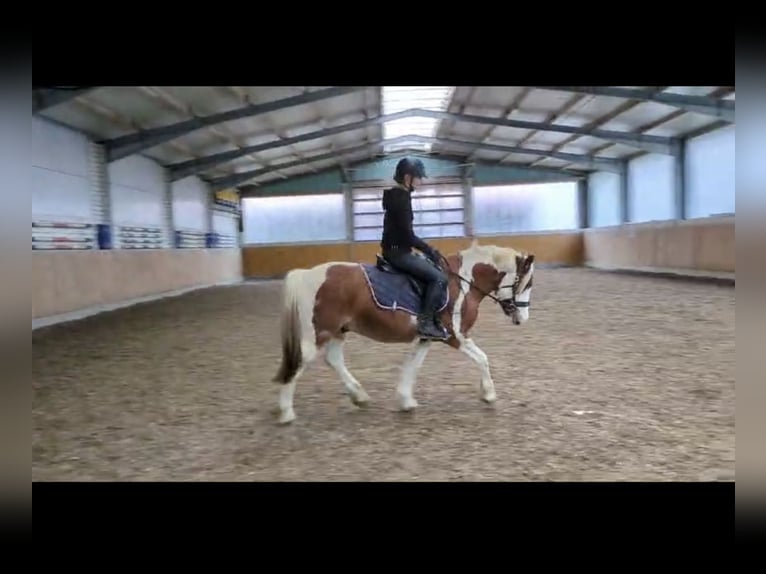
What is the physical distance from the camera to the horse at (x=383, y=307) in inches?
102

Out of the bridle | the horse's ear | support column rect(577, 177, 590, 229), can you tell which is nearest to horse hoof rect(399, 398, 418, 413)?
the bridle

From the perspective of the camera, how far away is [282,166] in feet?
11.8

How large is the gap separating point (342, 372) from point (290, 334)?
34cm

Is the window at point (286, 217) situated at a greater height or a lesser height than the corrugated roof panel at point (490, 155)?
lesser

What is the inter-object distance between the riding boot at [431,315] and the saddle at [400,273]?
0.10 ft

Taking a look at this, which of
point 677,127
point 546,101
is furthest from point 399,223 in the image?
point 677,127

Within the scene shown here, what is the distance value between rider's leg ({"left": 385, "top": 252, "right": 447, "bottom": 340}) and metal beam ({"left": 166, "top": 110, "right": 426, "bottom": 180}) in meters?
0.97

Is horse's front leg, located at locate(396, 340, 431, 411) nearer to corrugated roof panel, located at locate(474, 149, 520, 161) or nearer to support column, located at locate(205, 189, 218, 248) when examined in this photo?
corrugated roof panel, located at locate(474, 149, 520, 161)

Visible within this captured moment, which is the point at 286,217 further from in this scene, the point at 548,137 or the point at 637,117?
the point at 637,117

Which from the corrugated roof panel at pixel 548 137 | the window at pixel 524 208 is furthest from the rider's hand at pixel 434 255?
the corrugated roof panel at pixel 548 137

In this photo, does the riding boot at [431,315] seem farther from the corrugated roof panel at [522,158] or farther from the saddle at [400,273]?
the corrugated roof panel at [522,158]
